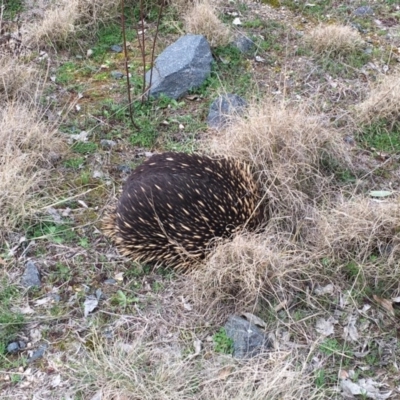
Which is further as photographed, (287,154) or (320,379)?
(287,154)

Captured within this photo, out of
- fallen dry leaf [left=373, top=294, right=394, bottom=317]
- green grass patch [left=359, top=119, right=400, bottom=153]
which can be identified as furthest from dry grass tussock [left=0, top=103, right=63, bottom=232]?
green grass patch [left=359, top=119, right=400, bottom=153]

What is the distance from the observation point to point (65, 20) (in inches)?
195

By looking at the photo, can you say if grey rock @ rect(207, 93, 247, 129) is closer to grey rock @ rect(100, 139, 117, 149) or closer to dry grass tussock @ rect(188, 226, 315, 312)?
grey rock @ rect(100, 139, 117, 149)

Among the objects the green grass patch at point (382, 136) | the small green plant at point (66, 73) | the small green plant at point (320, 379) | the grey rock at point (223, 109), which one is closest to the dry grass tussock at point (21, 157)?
the small green plant at point (66, 73)

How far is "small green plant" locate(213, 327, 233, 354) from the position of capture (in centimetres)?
278

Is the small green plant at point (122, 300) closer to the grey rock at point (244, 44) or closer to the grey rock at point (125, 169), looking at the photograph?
the grey rock at point (125, 169)

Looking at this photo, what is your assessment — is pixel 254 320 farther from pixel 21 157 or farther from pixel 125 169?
pixel 21 157

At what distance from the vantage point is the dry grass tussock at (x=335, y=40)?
15.7ft

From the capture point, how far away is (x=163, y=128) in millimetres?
4312

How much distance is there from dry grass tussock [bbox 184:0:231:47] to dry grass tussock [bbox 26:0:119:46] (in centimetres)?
82

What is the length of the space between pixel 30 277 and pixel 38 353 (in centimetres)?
50

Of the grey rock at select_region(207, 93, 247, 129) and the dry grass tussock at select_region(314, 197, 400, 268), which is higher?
the grey rock at select_region(207, 93, 247, 129)

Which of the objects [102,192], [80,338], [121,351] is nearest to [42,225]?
[102,192]

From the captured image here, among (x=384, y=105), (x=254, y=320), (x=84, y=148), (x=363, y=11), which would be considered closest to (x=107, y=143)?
(x=84, y=148)
